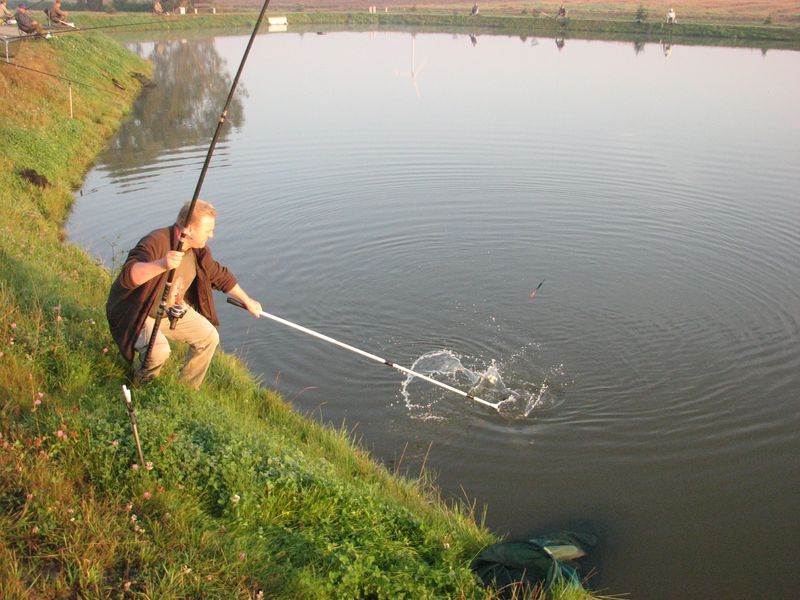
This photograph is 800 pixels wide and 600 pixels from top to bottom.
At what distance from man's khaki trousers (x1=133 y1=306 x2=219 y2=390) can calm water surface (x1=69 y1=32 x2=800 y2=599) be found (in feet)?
8.02

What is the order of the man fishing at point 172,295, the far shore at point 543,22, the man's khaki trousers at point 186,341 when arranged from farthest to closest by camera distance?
the far shore at point 543,22 < the man's khaki trousers at point 186,341 < the man fishing at point 172,295

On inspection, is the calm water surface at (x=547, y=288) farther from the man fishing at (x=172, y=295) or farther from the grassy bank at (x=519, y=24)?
the grassy bank at (x=519, y=24)

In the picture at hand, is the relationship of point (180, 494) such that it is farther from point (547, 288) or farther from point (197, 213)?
point (547, 288)

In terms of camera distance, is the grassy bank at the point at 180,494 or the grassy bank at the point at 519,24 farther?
the grassy bank at the point at 519,24

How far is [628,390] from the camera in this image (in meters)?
9.33

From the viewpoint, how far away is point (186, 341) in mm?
6270

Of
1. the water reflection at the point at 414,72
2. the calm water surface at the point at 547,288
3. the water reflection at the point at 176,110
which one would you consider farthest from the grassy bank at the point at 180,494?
the water reflection at the point at 414,72

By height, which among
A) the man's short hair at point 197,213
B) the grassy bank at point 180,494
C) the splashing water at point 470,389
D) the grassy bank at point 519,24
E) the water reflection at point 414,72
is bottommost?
the splashing water at point 470,389

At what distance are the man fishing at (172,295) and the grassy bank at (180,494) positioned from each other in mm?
302

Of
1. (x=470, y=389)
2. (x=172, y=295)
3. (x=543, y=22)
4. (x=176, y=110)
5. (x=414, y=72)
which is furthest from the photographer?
(x=543, y=22)

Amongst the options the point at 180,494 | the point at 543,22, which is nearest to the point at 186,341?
the point at 180,494

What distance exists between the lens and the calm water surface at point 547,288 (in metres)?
7.55

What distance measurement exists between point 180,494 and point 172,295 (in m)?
1.51

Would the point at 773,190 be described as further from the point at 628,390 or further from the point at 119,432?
the point at 119,432
